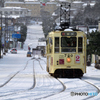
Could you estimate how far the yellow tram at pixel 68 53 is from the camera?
2195 centimetres

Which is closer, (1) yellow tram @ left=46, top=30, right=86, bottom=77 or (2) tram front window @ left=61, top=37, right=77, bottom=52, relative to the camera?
(1) yellow tram @ left=46, top=30, right=86, bottom=77

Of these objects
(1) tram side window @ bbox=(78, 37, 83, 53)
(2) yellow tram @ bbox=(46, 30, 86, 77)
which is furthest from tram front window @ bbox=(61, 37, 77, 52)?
(1) tram side window @ bbox=(78, 37, 83, 53)

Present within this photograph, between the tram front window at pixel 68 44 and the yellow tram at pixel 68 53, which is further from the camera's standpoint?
the tram front window at pixel 68 44

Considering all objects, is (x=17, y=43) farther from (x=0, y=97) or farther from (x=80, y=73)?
(x=0, y=97)

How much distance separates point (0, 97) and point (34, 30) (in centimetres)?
18013

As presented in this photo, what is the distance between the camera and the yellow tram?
21953mm

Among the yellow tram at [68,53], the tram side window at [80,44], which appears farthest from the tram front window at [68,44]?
the tram side window at [80,44]

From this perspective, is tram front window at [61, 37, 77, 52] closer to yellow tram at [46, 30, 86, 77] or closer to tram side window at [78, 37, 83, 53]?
yellow tram at [46, 30, 86, 77]

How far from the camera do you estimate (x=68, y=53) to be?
21938 millimetres

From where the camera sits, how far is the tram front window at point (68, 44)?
22.1 metres

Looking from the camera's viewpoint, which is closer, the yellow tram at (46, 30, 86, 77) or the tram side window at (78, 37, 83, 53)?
the yellow tram at (46, 30, 86, 77)

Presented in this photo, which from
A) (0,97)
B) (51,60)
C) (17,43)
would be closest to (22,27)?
(17,43)

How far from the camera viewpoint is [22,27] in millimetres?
152500

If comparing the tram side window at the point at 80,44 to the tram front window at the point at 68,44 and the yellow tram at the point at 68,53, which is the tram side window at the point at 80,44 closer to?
the yellow tram at the point at 68,53
